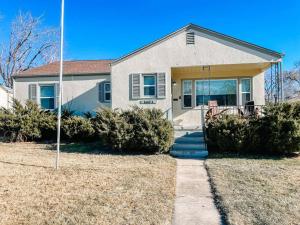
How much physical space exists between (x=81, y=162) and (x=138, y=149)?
2.44m

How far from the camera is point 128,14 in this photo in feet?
64.7

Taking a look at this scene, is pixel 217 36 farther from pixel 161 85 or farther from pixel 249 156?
pixel 249 156

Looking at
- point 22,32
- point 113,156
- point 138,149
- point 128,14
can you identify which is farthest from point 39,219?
point 22,32

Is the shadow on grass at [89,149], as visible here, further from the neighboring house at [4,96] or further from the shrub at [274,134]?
the neighboring house at [4,96]

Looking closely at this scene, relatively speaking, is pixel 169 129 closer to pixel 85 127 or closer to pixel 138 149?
pixel 138 149

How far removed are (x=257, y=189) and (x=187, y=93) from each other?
921 cm

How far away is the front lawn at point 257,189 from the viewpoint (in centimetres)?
436

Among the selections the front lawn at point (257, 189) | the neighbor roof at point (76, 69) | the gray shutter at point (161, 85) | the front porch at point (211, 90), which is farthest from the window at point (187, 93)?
the front lawn at point (257, 189)

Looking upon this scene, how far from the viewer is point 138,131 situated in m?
10.1

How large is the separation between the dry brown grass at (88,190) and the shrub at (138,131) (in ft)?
2.21

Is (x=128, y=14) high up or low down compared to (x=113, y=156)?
up

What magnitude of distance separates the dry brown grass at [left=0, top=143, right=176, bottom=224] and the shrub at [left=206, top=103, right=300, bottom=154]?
2.16m

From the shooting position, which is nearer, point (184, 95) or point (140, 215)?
point (140, 215)

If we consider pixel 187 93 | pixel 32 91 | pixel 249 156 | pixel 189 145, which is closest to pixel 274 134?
pixel 249 156
